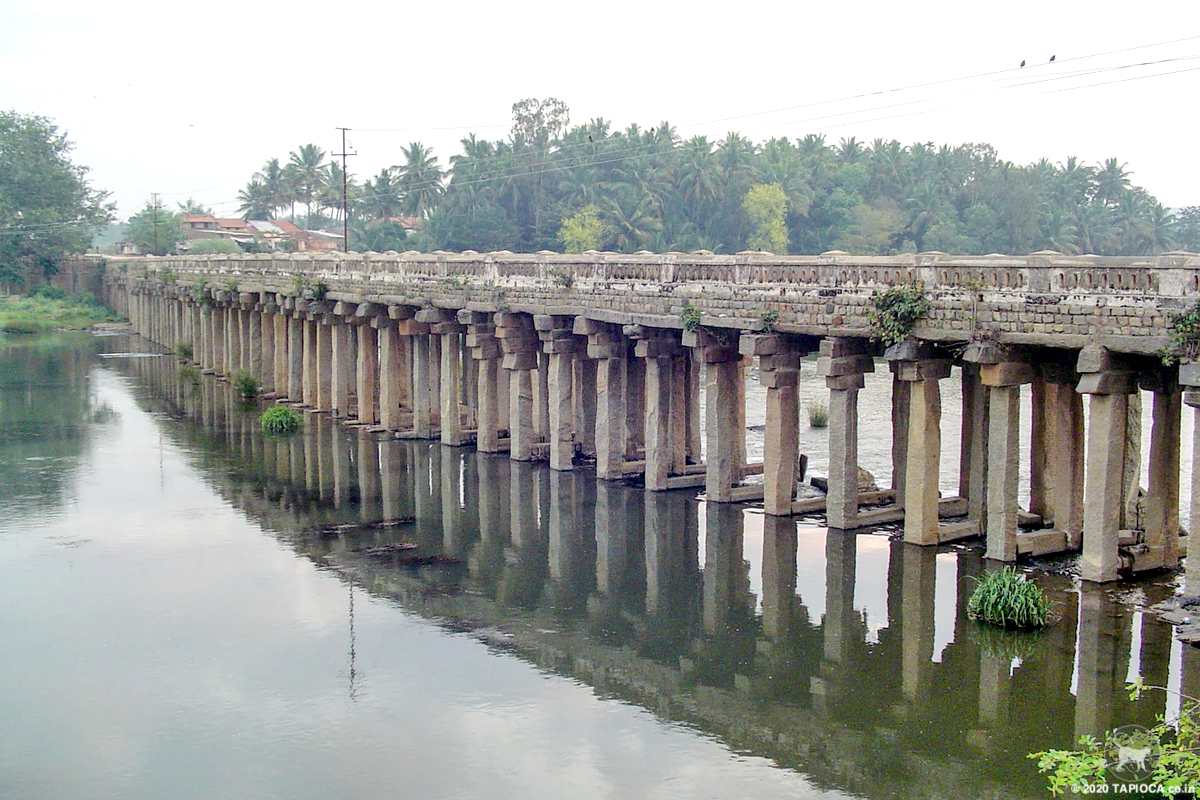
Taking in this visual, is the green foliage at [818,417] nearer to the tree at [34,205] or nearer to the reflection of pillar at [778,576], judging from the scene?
the reflection of pillar at [778,576]

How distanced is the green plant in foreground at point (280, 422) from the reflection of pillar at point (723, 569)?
46.8ft

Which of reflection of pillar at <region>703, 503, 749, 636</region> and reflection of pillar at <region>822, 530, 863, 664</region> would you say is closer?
reflection of pillar at <region>822, 530, 863, 664</region>

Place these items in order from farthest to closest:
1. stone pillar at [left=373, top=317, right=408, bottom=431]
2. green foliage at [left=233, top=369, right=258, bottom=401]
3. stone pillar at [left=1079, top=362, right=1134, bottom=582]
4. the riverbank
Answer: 1. the riverbank
2. green foliage at [left=233, top=369, right=258, bottom=401]
3. stone pillar at [left=373, top=317, right=408, bottom=431]
4. stone pillar at [left=1079, top=362, right=1134, bottom=582]

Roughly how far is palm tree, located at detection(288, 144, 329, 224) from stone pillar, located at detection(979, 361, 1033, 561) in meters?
113

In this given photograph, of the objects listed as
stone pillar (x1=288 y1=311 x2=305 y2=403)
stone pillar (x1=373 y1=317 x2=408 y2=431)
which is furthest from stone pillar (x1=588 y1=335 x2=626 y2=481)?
stone pillar (x1=288 y1=311 x2=305 y2=403)

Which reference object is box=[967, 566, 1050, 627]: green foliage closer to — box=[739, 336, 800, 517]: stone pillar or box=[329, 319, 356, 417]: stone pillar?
box=[739, 336, 800, 517]: stone pillar

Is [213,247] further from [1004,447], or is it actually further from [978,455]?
[1004,447]

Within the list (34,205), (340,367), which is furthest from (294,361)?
(34,205)

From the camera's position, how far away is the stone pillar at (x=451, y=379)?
2830cm

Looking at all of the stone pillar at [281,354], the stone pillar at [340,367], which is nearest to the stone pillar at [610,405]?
the stone pillar at [340,367]

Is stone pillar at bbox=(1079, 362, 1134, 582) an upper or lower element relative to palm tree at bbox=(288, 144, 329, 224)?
lower

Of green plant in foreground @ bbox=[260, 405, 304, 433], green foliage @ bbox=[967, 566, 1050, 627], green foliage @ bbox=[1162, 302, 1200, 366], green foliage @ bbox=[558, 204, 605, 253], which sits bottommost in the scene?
green foliage @ bbox=[967, 566, 1050, 627]

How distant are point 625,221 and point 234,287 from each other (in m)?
32.9

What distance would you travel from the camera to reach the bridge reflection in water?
41.1ft
